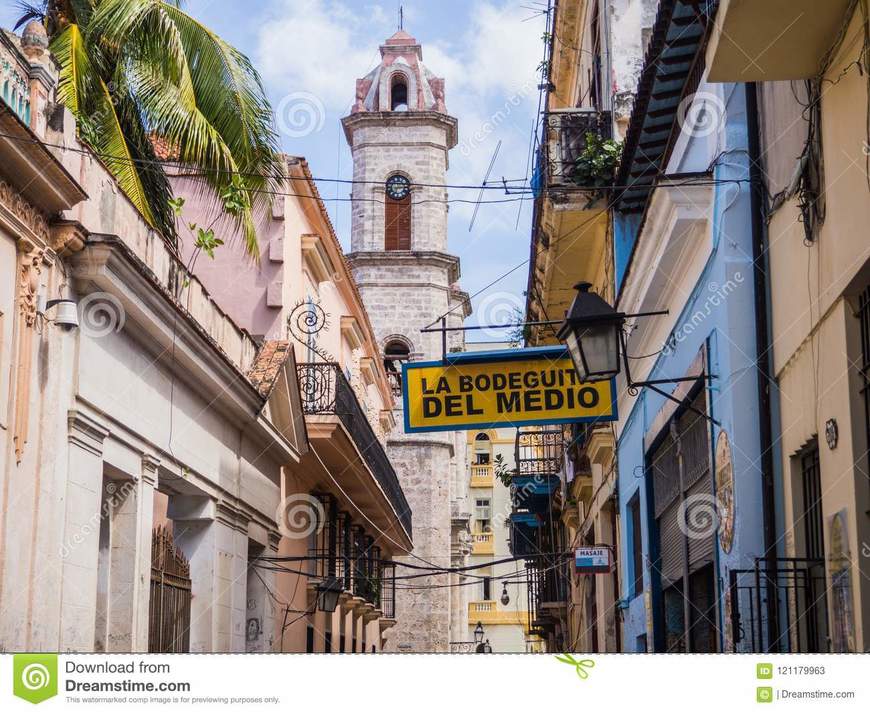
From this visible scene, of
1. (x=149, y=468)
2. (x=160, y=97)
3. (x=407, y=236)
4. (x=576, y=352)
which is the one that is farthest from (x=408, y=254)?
(x=576, y=352)

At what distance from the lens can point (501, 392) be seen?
11.0m

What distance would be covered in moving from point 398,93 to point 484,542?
19262 millimetres

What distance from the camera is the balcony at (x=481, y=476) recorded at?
186 feet

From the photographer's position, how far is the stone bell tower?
4075 centimetres

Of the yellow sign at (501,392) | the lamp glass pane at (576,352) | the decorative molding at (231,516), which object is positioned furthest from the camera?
the decorative molding at (231,516)

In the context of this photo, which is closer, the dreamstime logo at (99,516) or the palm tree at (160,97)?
the dreamstime logo at (99,516)

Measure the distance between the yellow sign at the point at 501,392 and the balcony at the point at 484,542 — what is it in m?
43.8

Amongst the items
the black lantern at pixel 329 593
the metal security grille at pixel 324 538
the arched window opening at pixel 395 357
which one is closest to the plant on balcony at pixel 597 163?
the black lantern at pixel 329 593

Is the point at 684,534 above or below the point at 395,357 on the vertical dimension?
below

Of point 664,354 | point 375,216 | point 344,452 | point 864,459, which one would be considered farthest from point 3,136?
point 375,216

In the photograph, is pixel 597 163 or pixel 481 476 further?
pixel 481 476

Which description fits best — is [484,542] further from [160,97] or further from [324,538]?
[160,97]

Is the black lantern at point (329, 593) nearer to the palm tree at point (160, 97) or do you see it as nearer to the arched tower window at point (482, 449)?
the palm tree at point (160, 97)
